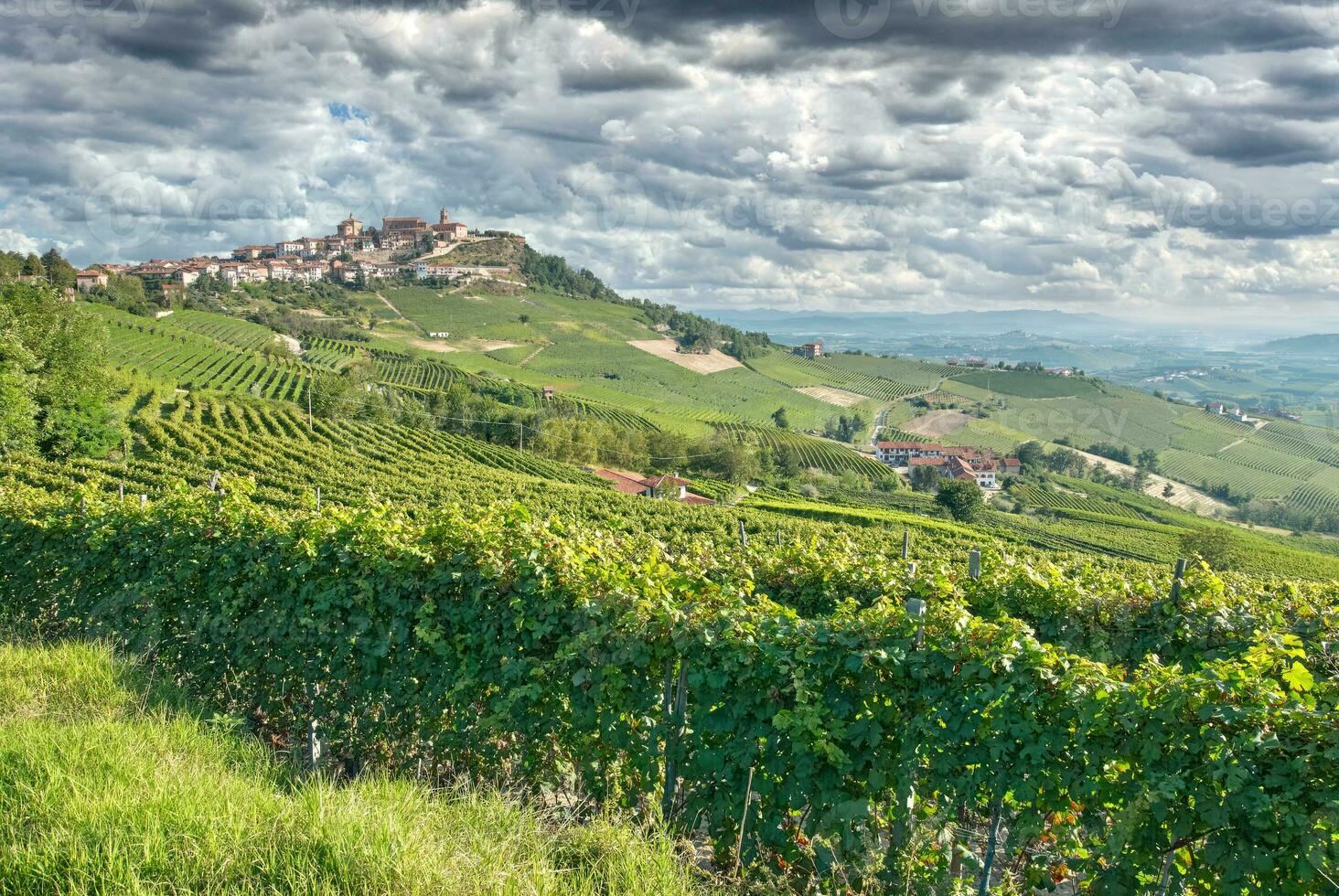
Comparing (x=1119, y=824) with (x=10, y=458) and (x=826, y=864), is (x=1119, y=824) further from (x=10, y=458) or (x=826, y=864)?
(x=10, y=458)

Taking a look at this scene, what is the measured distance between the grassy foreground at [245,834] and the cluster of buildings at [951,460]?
10662cm

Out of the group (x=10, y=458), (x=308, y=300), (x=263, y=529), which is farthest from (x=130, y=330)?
(x=263, y=529)

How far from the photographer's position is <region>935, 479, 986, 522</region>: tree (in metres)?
68.9

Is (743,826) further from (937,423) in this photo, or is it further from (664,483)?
(937,423)

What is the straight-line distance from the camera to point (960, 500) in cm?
6994

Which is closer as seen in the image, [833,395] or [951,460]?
[951,460]

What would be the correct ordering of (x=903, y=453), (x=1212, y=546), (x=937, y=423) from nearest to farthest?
(x=1212, y=546) < (x=903, y=453) < (x=937, y=423)

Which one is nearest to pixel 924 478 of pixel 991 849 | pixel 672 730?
pixel 672 730

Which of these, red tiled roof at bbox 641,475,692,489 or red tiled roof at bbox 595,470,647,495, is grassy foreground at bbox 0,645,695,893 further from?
red tiled roof at bbox 641,475,692,489

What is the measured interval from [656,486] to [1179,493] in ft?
322

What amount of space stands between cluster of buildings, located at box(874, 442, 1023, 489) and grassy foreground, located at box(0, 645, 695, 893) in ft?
350

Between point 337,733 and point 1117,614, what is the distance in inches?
244

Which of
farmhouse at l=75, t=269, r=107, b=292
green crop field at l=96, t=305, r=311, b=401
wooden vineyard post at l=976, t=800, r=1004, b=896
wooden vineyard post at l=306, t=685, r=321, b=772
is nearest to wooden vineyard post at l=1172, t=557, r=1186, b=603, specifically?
wooden vineyard post at l=976, t=800, r=1004, b=896

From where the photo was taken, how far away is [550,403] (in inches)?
4011
